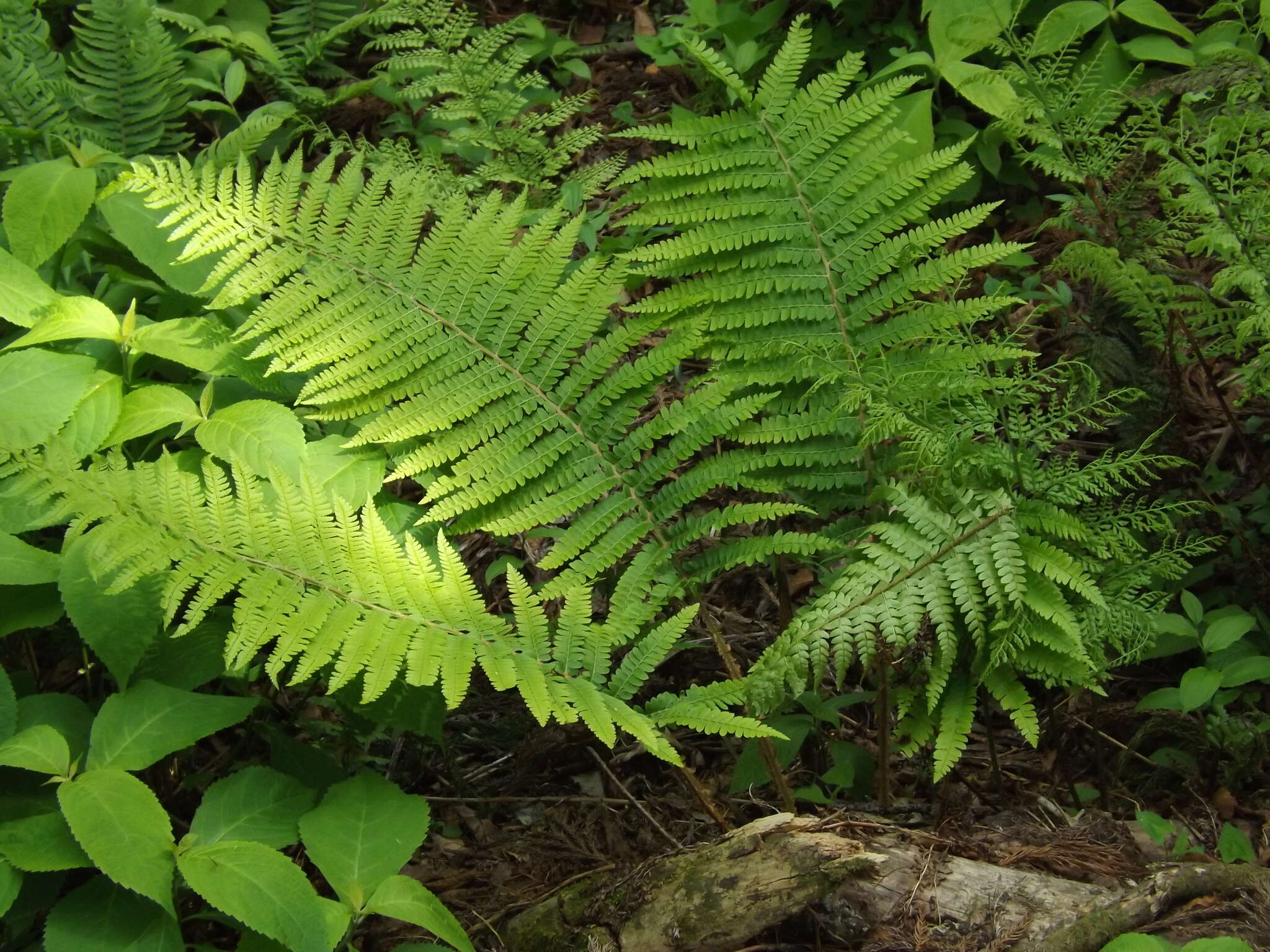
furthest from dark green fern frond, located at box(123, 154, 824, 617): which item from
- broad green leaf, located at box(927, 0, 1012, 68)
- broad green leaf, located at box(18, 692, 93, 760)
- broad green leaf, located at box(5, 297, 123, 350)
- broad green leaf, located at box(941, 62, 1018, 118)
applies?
broad green leaf, located at box(927, 0, 1012, 68)

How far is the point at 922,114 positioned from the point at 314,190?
1.85m

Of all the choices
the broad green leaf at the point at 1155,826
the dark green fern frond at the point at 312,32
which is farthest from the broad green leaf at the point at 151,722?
the dark green fern frond at the point at 312,32

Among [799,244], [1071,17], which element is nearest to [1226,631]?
[799,244]

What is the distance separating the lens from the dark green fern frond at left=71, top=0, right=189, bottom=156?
3188mm

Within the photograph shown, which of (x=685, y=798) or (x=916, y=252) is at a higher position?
(x=916, y=252)

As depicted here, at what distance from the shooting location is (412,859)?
235 centimetres

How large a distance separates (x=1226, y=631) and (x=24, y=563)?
2.46 meters

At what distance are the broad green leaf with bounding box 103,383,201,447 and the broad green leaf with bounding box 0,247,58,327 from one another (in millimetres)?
305

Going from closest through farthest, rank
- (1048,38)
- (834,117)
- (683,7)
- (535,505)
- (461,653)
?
1. (461,653)
2. (535,505)
3. (834,117)
4. (1048,38)
5. (683,7)

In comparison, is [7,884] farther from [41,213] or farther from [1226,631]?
[1226,631]

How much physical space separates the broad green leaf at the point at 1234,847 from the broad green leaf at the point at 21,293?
2.70 metres

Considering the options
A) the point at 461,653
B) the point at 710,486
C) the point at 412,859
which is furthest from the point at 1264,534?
the point at 412,859

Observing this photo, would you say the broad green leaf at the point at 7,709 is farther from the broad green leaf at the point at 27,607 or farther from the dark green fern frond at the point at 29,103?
the dark green fern frond at the point at 29,103

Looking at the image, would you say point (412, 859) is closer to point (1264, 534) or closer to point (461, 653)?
point (461, 653)
